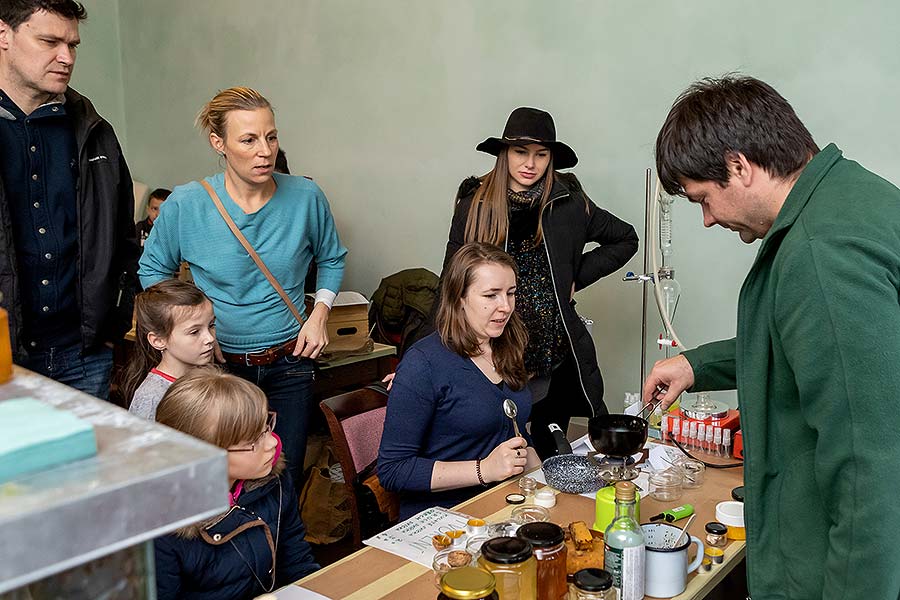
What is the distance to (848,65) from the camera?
9.93ft

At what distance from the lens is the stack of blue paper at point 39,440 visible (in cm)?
45

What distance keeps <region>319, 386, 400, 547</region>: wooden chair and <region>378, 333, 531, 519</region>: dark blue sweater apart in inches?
2.8

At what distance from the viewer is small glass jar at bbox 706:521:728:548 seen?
A: 63.1 inches

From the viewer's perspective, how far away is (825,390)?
3.51ft

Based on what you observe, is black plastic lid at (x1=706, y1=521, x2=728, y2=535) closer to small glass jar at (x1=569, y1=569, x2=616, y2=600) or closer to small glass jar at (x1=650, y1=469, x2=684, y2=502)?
small glass jar at (x1=650, y1=469, x2=684, y2=502)

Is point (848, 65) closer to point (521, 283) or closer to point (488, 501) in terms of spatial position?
point (521, 283)

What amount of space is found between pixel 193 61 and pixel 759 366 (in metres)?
5.30

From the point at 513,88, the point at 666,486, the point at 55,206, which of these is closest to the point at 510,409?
the point at 666,486

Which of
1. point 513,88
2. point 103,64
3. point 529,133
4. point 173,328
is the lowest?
point 173,328

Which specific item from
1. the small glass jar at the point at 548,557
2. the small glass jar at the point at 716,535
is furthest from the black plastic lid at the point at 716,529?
the small glass jar at the point at 548,557

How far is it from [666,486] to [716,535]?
0.26 meters

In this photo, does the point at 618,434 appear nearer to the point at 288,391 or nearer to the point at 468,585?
the point at 468,585

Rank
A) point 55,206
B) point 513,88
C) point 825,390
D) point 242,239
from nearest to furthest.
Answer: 1. point 825,390
2. point 55,206
3. point 242,239
4. point 513,88

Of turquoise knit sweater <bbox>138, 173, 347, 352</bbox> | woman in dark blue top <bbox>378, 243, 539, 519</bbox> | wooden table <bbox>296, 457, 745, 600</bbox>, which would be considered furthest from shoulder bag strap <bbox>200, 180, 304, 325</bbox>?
wooden table <bbox>296, 457, 745, 600</bbox>
